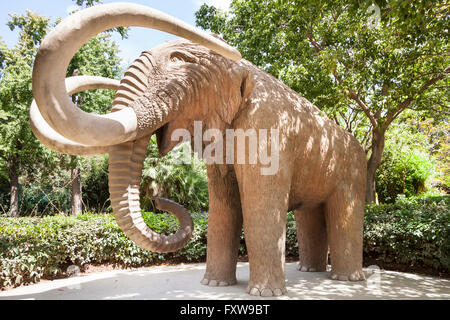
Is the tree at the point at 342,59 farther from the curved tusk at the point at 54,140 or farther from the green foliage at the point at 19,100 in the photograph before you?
the green foliage at the point at 19,100

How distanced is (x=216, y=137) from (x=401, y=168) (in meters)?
13.8

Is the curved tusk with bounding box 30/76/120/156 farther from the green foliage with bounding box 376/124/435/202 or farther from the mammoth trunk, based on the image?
the green foliage with bounding box 376/124/435/202

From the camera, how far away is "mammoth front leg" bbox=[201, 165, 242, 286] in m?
4.11

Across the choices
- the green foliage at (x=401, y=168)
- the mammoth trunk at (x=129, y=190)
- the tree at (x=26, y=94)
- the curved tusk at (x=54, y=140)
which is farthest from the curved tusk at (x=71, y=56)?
the green foliage at (x=401, y=168)

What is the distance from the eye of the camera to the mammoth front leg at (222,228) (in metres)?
4.11

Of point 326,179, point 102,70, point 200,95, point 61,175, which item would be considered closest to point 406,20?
point 326,179

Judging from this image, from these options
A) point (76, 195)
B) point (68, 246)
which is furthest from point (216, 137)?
point (76, 195)

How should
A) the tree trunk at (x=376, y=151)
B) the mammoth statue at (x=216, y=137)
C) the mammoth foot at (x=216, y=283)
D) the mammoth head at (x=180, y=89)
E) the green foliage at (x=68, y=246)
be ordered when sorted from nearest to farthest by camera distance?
the mammoth statue at (x=216, y=137)
the mammoth head at (x=180, y=89)
the mammoth foot at (x=216, y=283)
the green foliage at (x=68, y=246)
the tree trunk at (x=376, y=151)

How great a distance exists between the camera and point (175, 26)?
255 centimetres

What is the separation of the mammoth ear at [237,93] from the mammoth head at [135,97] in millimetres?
10

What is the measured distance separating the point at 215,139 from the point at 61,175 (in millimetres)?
16527

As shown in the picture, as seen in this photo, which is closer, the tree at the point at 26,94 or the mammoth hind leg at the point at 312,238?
the mammoth hind leg at the point at 312,238

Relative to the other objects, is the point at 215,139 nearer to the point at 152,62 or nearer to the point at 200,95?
the point at 200,95

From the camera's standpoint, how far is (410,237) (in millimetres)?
5871
